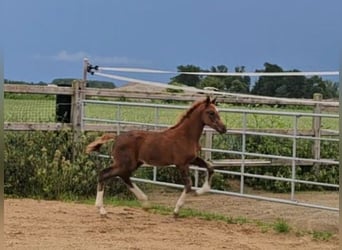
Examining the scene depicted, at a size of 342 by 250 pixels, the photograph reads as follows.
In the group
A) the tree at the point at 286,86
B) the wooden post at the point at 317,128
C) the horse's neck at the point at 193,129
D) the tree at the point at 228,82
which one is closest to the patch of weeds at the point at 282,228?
the horse's neck at the point at 193,129

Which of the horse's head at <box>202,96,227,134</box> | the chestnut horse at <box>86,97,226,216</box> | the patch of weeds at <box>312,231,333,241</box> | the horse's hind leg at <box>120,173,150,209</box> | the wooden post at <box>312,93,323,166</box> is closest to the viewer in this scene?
the patch of weeds at <box>312,231,333,241</box>

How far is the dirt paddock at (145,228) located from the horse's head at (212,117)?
0.94m

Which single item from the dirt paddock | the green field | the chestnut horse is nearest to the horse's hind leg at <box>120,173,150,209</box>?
the chestnut horse

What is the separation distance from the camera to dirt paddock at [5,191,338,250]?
4898 mm

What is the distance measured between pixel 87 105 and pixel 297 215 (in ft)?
10.4

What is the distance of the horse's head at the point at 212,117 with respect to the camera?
5.88 metres

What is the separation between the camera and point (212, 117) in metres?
5.95

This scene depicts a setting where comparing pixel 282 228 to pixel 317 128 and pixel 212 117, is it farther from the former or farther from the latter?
pixel 317 128

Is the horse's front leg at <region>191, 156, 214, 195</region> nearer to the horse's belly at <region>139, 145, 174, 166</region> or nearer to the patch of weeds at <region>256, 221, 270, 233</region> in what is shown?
the horse's belly at <region>139, 145, 174, 166</region>

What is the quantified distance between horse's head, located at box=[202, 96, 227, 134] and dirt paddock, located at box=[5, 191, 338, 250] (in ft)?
3.07

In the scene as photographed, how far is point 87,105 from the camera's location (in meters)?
8.20

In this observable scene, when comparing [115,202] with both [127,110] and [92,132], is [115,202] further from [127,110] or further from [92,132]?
[127,110]

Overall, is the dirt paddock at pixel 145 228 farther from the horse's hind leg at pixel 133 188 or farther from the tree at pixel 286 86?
the tree at pixel 286 86

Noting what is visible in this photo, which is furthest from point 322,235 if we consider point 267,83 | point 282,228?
point 267,83
